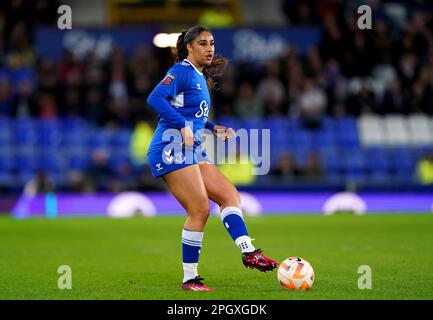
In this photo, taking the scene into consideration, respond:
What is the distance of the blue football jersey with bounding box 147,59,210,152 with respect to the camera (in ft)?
26.8

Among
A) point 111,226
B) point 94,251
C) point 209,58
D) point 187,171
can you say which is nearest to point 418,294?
point 187,171

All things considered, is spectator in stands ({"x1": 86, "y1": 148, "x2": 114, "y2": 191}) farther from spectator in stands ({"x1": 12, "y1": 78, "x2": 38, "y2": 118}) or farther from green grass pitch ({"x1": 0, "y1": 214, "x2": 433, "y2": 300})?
spectator in stands ({"x1": 12, "y1": 78, "x2": 38, "y2": 118})

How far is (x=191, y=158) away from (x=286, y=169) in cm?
1182

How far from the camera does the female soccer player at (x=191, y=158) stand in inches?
322

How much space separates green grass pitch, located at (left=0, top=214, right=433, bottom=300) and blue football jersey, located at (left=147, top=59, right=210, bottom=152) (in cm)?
142

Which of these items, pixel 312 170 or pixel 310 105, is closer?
pixel 312 170

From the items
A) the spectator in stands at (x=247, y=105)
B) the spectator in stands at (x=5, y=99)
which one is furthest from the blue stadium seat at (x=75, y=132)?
the spectator in stands at (x=247, y=105)

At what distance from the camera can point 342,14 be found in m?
23.8

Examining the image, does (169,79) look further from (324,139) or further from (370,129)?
(370,129)

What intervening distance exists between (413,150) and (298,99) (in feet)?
9.30

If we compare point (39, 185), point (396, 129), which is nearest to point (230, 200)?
point (39, 185)

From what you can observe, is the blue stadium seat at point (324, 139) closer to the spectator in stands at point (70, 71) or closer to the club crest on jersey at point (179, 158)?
the spectator in stands at point (70, 71)

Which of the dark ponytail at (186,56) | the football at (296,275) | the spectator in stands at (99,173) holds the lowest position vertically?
the football at (296,275)

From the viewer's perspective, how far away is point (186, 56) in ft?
28.2
